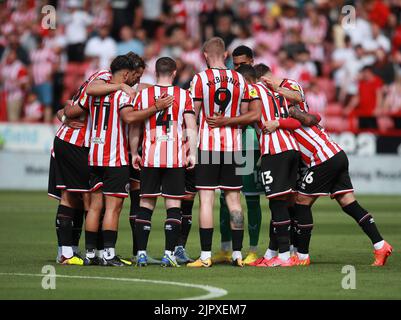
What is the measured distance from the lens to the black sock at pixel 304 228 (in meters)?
12.6

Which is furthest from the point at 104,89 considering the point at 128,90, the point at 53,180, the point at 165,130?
the point at 53,180

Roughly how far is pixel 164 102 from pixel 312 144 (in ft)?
6.08

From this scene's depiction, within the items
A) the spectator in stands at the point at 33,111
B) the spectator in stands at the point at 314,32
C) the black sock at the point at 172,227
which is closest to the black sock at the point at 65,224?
the black sock at the point at 172,227

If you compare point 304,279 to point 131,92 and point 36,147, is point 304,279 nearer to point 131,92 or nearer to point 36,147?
point 131,92

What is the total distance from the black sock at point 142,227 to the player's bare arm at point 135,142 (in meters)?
0.51

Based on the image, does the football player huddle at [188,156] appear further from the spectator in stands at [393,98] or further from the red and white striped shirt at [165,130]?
the spectator in stands at [393,98]

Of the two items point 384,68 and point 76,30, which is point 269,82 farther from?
point 76,30

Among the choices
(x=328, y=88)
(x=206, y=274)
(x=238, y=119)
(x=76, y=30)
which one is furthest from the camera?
(x=76, y=30)

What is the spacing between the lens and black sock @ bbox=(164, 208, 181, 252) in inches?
479

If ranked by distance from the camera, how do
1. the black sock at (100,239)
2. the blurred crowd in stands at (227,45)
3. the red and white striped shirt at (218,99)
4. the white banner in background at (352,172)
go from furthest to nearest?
the blurred crowd in stands at (227,45) < the white banner in background at (352,172) < the black sock at (100,239) < the red and white striped shirt at (218,99)

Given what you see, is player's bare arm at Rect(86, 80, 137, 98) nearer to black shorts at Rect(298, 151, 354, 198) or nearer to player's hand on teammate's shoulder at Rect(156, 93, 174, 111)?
player's hand on teammate's shoulder at Rect(156, 93, 174, 111)

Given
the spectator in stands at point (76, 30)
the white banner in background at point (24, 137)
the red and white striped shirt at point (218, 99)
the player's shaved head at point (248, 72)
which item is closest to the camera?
the red and white striped shirt at point (218, 99)

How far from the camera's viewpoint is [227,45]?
28.0 metres
